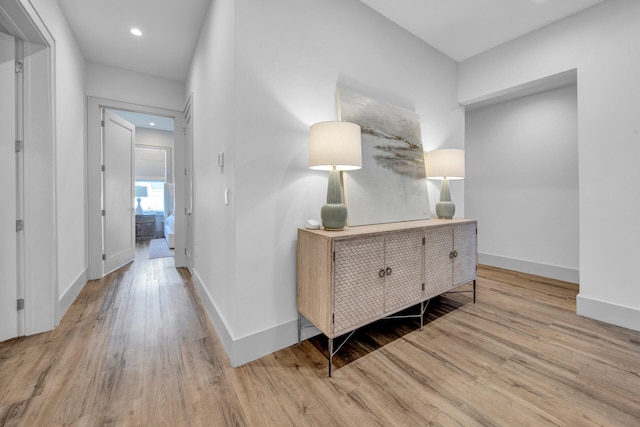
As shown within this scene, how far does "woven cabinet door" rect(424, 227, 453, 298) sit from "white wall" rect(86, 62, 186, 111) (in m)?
3.80

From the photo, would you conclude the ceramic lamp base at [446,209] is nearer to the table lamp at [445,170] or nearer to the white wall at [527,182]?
the table lamp at [445,170]

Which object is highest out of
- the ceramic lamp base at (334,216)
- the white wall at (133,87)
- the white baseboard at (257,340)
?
the white wall at (133,87)

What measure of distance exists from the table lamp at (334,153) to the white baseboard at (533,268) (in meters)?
3.39

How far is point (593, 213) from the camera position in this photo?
7.76 feet

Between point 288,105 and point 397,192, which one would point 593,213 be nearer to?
point 397,192

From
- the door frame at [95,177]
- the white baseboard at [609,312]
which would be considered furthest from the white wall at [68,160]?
the white baseboard at [609,312]

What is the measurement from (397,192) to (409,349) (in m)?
1.29

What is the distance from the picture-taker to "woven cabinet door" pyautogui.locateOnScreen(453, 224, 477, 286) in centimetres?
243

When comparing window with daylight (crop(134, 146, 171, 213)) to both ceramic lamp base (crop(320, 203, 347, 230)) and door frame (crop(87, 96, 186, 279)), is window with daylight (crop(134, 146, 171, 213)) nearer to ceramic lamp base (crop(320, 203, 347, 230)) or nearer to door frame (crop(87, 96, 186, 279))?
door frame (crop(87, 96, 186, 279))

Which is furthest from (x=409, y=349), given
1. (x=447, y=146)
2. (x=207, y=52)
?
(x=207, y=52)

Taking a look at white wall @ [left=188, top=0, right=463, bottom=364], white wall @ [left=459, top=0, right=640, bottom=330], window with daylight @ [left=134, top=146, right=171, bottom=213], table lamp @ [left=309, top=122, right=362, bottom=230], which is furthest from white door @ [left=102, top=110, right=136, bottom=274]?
white wall @ [left=459, top=0, right=640, bottom=330]

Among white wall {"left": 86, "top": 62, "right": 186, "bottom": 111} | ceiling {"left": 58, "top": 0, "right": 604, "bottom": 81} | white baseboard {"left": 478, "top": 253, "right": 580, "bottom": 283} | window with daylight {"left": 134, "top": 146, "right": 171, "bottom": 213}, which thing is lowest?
white baseboard {"left": 478, "top": 253, "right": 580, "bottom": 283}

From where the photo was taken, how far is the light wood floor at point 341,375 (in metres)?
1.29

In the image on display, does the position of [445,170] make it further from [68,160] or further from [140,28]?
[68,160]
